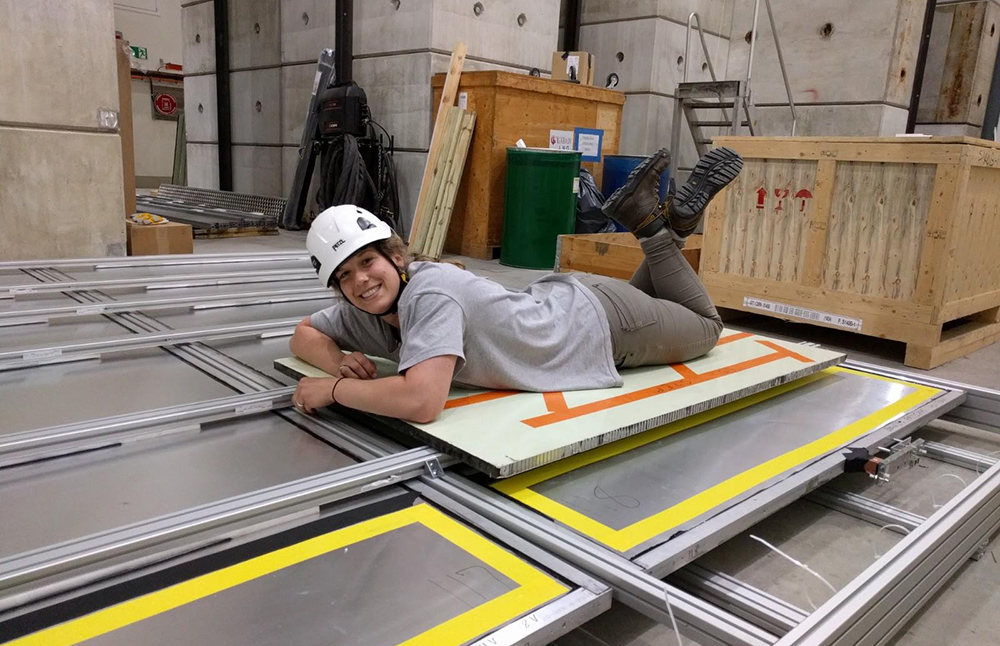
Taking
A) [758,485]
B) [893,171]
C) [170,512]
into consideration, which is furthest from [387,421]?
[893,171]

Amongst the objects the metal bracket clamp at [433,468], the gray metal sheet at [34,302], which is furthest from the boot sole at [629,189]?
the gray metal sheet at [34,302]

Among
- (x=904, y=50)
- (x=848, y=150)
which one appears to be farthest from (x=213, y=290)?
(x=904, y=50)

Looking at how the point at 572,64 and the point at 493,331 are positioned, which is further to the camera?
the point at 572,64

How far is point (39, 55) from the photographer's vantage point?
5406mm

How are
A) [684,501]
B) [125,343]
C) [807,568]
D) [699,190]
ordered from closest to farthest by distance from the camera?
1. [807,568]
2. [684,501]
3. [699,190]
4. [125,343]

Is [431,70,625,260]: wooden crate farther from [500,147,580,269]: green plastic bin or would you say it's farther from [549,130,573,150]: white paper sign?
[500,147,580,269]: green plastic bin

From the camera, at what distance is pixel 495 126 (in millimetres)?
7379

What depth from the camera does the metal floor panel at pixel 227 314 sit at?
3.86 metres

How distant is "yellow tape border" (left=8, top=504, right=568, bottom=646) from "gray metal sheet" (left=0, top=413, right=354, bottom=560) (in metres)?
0.35

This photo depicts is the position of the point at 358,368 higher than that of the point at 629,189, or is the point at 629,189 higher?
the point at 629,189

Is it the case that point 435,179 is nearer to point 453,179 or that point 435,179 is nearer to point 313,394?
point 453,179

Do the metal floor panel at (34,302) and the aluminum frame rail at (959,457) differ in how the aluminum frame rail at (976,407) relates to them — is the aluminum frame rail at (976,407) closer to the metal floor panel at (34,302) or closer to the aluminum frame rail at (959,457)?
the aluminum frame rail at (959,457)

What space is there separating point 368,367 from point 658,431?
1077 mm

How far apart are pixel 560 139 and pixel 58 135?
15.5ft
